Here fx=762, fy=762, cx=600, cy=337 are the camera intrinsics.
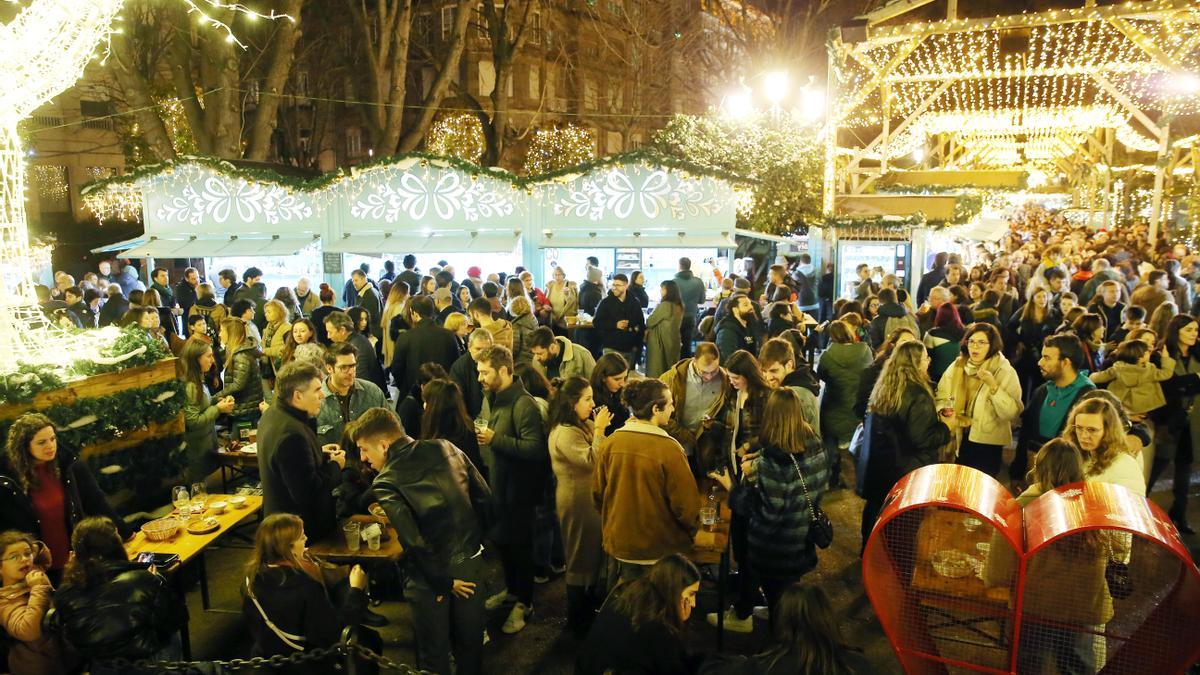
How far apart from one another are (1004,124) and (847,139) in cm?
439

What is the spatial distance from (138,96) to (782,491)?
16606mm

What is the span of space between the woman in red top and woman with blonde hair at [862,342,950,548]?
4571mm

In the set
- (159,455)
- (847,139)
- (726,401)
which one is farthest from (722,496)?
(847,139)

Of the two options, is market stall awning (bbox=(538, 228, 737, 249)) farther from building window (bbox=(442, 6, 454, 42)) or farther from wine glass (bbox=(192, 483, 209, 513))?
building window (bbox=(442, 6, 454, 42))

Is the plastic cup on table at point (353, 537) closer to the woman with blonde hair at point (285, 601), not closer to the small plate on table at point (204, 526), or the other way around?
the woman with blonde hair at point (285, 601)

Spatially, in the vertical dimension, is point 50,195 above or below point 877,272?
above

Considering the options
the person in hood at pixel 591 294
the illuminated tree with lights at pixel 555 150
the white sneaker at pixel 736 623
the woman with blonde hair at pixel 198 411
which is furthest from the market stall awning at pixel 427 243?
the illuminated tree with lights at pixel 555 150

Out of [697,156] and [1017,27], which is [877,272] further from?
[697,156]

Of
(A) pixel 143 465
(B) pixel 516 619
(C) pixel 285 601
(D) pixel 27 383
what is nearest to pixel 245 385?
(A) pixel 143 465

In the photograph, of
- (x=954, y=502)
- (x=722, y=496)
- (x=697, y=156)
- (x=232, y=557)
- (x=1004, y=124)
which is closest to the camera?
(x=954, y=502)

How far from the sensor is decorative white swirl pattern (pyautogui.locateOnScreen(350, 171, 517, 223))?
12328mm

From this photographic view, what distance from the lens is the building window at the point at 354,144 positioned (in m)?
35.2

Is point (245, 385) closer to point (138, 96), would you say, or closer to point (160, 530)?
point (160, 530)

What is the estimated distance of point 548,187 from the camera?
1227 centimetres
